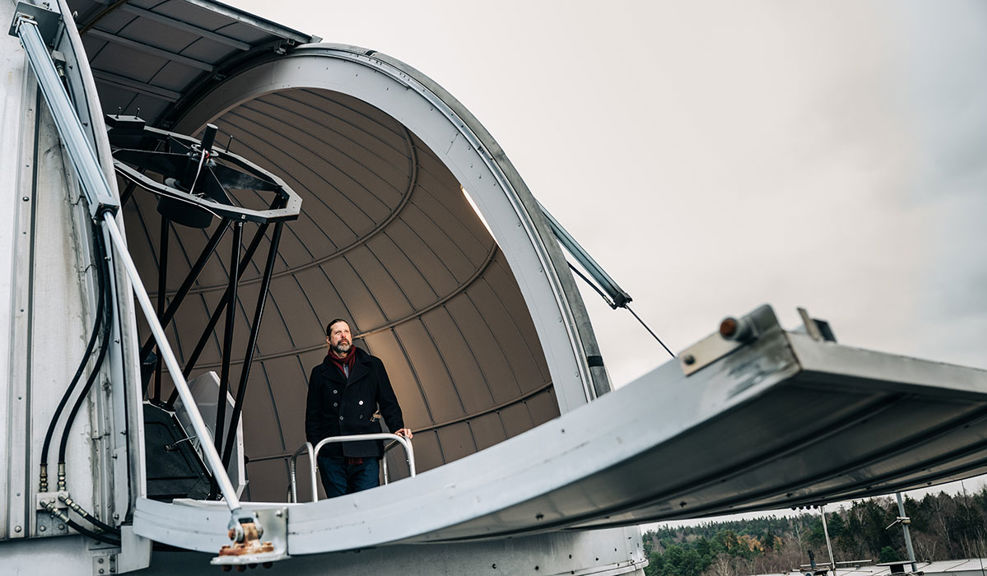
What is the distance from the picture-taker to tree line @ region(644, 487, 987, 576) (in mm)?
14773

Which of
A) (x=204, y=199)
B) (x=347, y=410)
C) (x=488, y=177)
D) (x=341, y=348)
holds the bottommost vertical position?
(x=347, y=410)

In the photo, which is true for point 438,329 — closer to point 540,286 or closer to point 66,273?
point 540,286

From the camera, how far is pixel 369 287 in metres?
11.5

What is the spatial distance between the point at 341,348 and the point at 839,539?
15950mm

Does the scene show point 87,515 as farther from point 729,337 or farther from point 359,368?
point 729,337

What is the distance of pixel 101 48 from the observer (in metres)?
7.82

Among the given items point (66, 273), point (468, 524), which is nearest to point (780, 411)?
point (468, 524)

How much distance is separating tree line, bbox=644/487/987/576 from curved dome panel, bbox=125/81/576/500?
215 inches

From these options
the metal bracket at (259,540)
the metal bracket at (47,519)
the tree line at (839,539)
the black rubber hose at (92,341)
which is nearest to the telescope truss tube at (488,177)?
the black rubber hose at (92,341)

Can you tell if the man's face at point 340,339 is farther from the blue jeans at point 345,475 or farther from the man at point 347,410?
the blue jeans at point 345,475

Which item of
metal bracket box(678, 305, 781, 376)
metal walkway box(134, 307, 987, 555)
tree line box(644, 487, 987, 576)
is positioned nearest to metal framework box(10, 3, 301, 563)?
metal walkway box(134, 307, 987, 555)

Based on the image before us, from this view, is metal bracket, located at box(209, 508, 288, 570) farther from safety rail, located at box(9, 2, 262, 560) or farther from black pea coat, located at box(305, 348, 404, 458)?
black pea coat, located at box(305, 348, 404, 458)

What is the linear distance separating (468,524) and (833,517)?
1730 cm

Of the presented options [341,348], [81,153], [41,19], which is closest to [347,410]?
[341,348]
